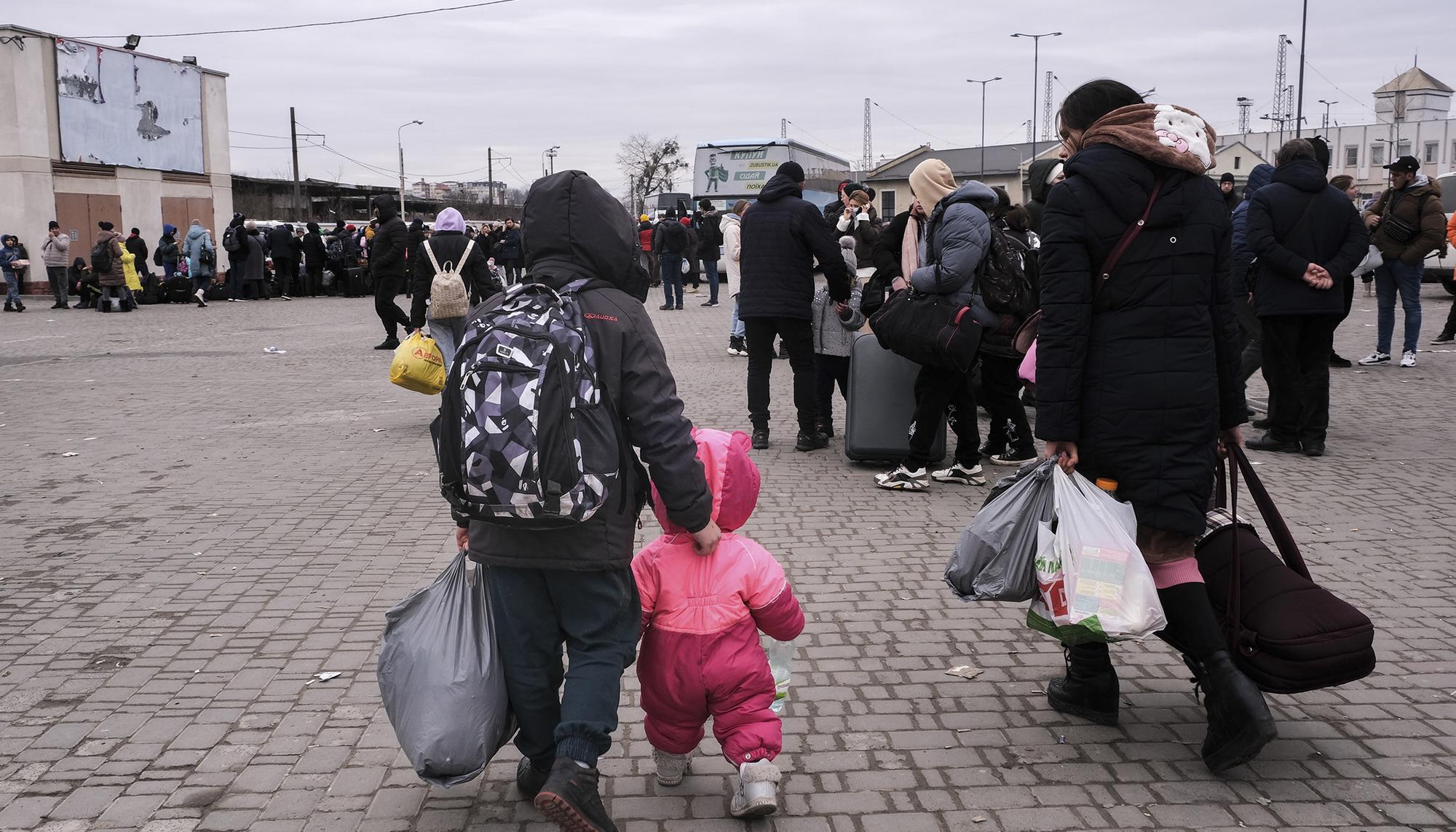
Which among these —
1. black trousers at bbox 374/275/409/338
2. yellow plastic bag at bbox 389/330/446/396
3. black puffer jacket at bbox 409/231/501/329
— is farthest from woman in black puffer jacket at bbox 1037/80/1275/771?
black trousers at bbox 374/275/409/338

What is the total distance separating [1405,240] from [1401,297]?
0.59 m

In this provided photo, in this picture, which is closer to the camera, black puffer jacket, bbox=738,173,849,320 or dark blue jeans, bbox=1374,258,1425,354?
black puffer jacket, bbox=738,173,849,320

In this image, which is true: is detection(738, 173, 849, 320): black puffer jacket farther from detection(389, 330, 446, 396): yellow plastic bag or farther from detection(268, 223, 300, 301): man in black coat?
detection(268, 223, 300, 301): man in black coat

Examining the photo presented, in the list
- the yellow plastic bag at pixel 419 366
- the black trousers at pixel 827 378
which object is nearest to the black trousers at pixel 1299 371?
the black trousers at pixel 827 378

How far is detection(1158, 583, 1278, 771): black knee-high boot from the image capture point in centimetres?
345

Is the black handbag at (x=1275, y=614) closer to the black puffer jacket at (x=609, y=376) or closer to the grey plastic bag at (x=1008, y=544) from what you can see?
the grey plastic bag at (x=1008, y=544)

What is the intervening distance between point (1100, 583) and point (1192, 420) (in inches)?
22.1

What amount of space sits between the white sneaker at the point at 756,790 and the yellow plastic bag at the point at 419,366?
21.2ft

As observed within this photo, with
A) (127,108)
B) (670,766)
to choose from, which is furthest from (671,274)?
(670,766)

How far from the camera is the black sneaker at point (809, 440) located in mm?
8938

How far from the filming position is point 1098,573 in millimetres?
3496

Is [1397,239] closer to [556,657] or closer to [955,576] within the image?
[955,576]

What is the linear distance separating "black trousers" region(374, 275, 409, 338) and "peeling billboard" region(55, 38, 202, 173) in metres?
19.7

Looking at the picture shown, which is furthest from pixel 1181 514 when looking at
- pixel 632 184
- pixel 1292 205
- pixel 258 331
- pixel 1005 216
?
pixel 632 184
